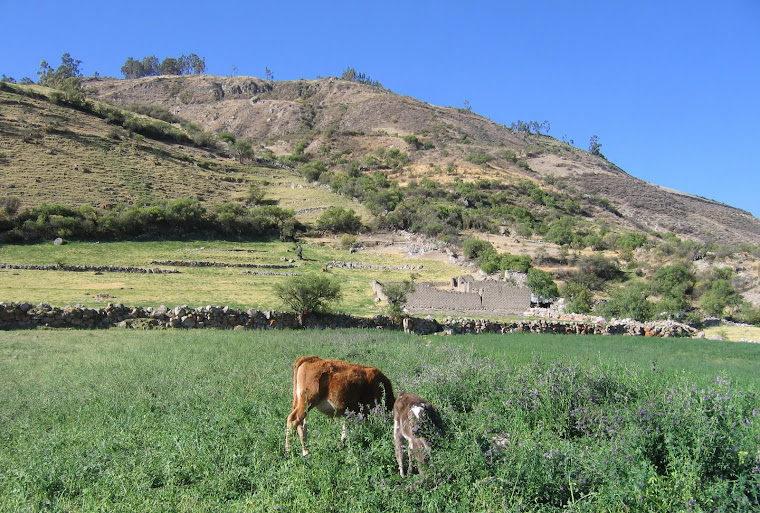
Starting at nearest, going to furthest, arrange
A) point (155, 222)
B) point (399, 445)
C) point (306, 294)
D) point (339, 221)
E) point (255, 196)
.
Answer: point (399, 445)
point (306, 294)
point (155, 222)
point (339, 221)
point (255, 196)

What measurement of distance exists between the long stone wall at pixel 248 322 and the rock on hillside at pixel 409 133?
69743 mm

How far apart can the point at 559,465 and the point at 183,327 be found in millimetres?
19179

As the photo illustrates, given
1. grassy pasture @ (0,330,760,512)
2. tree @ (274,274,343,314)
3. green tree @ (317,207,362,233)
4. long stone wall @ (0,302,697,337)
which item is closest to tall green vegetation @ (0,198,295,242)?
green tree @ (317,207,362,233)

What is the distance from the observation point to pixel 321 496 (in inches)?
216

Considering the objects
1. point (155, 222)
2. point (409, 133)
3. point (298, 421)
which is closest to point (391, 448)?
point (298, 421)

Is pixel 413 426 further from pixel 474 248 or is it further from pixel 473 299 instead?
pixel 474 248

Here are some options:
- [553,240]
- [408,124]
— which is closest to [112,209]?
[553,240]

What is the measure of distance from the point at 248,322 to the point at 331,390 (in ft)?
54.3

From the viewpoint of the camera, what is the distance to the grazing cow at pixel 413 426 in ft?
19.6

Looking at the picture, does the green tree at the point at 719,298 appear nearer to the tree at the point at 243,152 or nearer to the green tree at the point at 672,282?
the green tree at the point at 672,282

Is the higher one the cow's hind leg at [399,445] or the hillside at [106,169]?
the hillside at [106,169]

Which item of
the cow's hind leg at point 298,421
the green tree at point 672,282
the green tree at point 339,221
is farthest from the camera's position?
the green tree at point 339,221

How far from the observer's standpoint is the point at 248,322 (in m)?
22.8

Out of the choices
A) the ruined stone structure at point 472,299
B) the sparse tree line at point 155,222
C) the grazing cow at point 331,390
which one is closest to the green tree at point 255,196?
the sparse tree line at point 155,222
